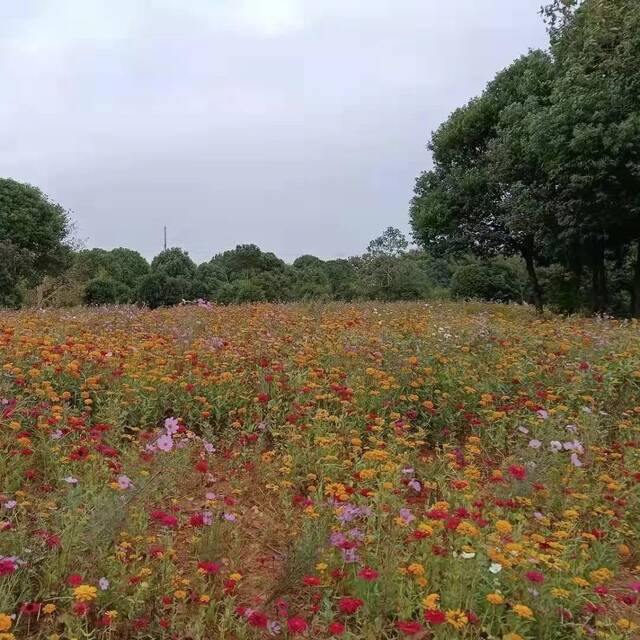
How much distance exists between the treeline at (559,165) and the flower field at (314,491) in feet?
21.8

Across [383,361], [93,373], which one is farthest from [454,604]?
[93,373]

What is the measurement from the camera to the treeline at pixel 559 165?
1024 cm

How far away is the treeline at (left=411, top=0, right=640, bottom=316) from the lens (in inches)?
403

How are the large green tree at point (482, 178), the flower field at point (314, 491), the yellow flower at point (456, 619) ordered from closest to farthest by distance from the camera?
the yellow flower at point (456, 619), the flower field at point (314, 491), the large green tree at point (482, 178)

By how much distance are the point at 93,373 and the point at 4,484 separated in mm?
1465

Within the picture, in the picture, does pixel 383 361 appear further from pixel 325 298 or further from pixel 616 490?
pixel 325 298

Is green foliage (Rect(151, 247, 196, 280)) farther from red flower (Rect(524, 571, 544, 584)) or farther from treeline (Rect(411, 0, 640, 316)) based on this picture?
red flower (Rect(524, 571, 544, 584))

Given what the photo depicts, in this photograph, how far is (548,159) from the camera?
40.2ft

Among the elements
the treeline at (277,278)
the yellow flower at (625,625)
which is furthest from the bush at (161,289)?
the yellow flower at (625,625)

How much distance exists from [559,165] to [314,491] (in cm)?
1080

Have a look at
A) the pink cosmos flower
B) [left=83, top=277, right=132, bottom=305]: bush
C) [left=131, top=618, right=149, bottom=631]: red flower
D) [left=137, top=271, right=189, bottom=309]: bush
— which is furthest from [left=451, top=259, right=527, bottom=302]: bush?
[left=131, top=618, right=149, bottom=631]: red flower

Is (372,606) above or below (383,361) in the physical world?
below

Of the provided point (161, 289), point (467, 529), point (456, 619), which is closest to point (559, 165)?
point (467, 529)

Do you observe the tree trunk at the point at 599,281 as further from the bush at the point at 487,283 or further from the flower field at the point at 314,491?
the bush at the point at 487,283
